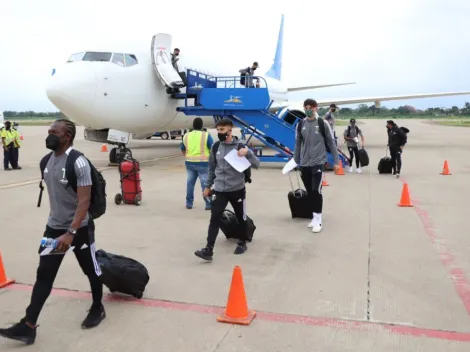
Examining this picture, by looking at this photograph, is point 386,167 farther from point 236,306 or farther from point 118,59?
point 236,306

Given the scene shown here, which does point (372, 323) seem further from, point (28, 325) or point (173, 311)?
point (28, 325)

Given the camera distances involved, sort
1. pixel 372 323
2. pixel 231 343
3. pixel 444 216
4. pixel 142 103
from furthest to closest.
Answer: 1. pixel 142 103
2. pixel 444 216
3. pixel 372 323
4. pixel 231 343

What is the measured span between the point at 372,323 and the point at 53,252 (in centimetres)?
262

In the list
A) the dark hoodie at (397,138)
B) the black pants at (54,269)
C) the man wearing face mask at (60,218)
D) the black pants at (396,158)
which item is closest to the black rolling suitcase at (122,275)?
the black pants at (54,269)

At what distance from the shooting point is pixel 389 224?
7.45 metres

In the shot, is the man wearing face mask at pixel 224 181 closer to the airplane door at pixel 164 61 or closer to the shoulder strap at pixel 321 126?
the shoulder strap at pixel 321 126

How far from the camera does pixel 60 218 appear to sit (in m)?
3.80

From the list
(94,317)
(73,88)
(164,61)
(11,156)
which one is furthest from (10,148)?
(94,317)

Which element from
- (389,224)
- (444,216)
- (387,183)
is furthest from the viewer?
(387,183)

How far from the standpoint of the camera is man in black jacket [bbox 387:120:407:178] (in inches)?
484

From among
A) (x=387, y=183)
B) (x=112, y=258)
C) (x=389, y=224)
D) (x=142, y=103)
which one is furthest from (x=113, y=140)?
(x=112, y=258)

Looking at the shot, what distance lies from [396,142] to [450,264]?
7322 mm

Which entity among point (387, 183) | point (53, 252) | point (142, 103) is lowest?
point (387, 183)

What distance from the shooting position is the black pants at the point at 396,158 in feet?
41.1
